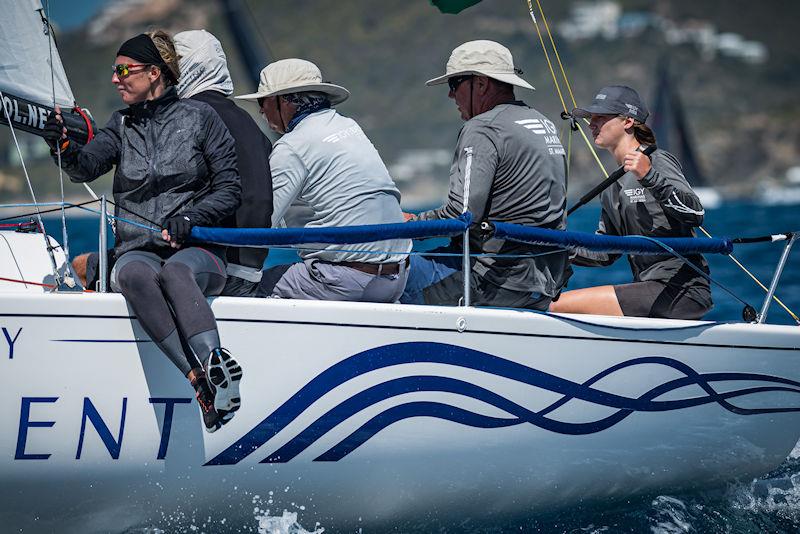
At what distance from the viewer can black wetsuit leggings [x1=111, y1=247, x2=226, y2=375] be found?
Answer: 3420mm

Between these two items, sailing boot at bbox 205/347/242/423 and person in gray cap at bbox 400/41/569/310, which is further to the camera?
person in gray cap at bbox 400/41/569/310

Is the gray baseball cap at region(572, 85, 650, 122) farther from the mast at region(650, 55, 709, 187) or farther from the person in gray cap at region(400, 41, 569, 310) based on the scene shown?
the mast at region(650, 55, 709, 187)

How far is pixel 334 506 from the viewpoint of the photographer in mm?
3893

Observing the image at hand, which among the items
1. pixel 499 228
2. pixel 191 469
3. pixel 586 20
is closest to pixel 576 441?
pixel 499 228

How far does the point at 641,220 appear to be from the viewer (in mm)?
4605

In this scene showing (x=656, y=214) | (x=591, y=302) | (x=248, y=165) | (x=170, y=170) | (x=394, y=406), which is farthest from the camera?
(x=591, y=302)

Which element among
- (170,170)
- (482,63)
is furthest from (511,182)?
(170,170)

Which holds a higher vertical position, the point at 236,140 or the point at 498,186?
the point at 236,140

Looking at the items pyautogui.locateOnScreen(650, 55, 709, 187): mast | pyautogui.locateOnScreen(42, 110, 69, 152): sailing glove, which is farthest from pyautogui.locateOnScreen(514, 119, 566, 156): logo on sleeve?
pyautogui.locateOnScreen(650, 55, 709, 187): mast

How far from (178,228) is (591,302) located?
2045mm

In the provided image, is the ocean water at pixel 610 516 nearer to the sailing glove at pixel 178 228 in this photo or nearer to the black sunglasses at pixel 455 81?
the black sunglasses at pixel 455 81

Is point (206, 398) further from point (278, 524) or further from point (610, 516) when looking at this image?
point (610, 516)

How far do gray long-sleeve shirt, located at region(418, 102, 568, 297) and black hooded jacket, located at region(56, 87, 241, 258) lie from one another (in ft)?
3.12

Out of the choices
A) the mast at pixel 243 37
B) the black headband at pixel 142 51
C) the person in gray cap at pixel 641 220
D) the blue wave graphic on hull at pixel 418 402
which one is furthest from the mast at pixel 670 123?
the black headband at pixel 142 51
